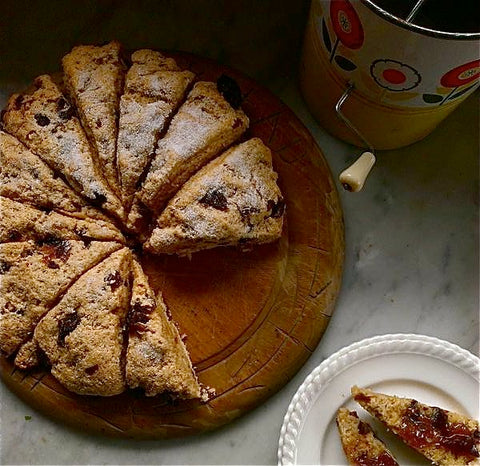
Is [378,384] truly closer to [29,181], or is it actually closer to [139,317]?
[139,317]

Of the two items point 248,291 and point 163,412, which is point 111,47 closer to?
point 248,291

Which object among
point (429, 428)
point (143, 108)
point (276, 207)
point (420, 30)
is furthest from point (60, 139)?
point (429, 428)

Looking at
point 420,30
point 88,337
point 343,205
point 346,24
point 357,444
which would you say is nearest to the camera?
point 420,30

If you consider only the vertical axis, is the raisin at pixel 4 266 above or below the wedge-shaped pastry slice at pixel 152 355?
above

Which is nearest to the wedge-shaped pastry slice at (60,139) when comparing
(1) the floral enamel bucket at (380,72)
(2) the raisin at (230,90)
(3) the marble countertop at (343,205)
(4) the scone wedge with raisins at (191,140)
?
(4) the scone wedge with raisins at (191,140)

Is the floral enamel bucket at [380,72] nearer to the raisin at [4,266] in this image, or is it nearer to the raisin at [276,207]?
the raisin at [276,207]

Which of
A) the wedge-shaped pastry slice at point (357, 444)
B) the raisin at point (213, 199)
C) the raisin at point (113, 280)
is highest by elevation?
the raisin at point (213, 199)
